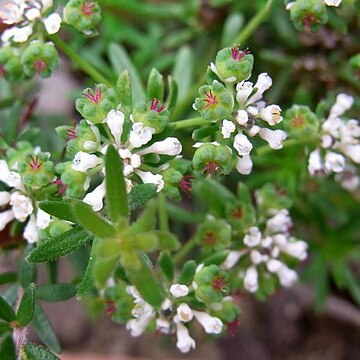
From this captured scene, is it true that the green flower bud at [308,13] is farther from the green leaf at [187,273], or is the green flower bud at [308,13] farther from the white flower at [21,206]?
the white flower at [21,206]

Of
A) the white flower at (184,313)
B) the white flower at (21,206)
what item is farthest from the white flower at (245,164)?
the white flower at (21,206)

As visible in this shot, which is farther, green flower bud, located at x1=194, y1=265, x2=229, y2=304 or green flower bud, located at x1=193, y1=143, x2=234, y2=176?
green flower bud, located at x1=194, y1=265, x2=229, y2=304

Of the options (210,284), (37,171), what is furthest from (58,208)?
(210,284)

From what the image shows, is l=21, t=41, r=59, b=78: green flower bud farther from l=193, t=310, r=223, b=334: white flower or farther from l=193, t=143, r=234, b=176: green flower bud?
l=193, t=310, r=223, b=334: white flower

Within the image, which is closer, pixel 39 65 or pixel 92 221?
pixel 92 221

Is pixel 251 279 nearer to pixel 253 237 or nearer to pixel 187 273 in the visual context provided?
pixel 253 237

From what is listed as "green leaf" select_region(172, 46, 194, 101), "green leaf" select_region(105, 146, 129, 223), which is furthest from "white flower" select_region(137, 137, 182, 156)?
"green leaf" select_region(172, 46, 194, 101)

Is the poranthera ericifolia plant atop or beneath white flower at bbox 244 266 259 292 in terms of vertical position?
atop

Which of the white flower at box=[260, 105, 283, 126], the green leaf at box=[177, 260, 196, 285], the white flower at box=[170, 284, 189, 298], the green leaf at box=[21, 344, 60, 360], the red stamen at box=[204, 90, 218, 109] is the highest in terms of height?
the red stamen at box=[204, 90, 218, 109]
